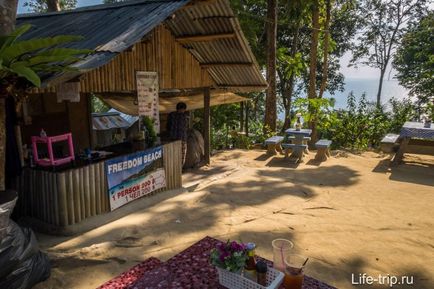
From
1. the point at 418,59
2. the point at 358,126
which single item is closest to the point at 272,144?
the point at 358,126

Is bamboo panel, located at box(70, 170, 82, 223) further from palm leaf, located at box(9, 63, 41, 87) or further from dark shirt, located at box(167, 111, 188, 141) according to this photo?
dark shirt, located at box(167, 111, 188, 141)

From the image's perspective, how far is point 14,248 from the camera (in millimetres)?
3275

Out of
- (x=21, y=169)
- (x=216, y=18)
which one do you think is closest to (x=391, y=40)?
(x=216, y=18)

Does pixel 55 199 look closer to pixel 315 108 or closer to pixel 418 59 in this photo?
pixel 315 108

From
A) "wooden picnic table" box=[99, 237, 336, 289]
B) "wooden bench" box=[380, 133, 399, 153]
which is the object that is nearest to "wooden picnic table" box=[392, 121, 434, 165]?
"wooden bench" box=[380, 133, 399, 153]

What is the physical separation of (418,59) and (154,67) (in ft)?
72.8

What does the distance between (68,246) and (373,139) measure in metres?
13.8

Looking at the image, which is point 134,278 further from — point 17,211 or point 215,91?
point 215,91

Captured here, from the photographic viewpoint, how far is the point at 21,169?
5047 mm

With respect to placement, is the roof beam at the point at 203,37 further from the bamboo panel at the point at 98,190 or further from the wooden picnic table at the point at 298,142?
the wooden picnic table at the point at 298,142

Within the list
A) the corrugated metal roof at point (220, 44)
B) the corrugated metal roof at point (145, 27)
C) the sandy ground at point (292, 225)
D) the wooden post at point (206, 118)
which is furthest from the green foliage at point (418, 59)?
the corrugated metal roof at point (145, 27)

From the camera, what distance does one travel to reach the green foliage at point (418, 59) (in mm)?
19469

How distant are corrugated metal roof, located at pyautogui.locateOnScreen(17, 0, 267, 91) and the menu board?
47.2 inches

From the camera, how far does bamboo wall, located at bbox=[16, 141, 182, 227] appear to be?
482 cm
